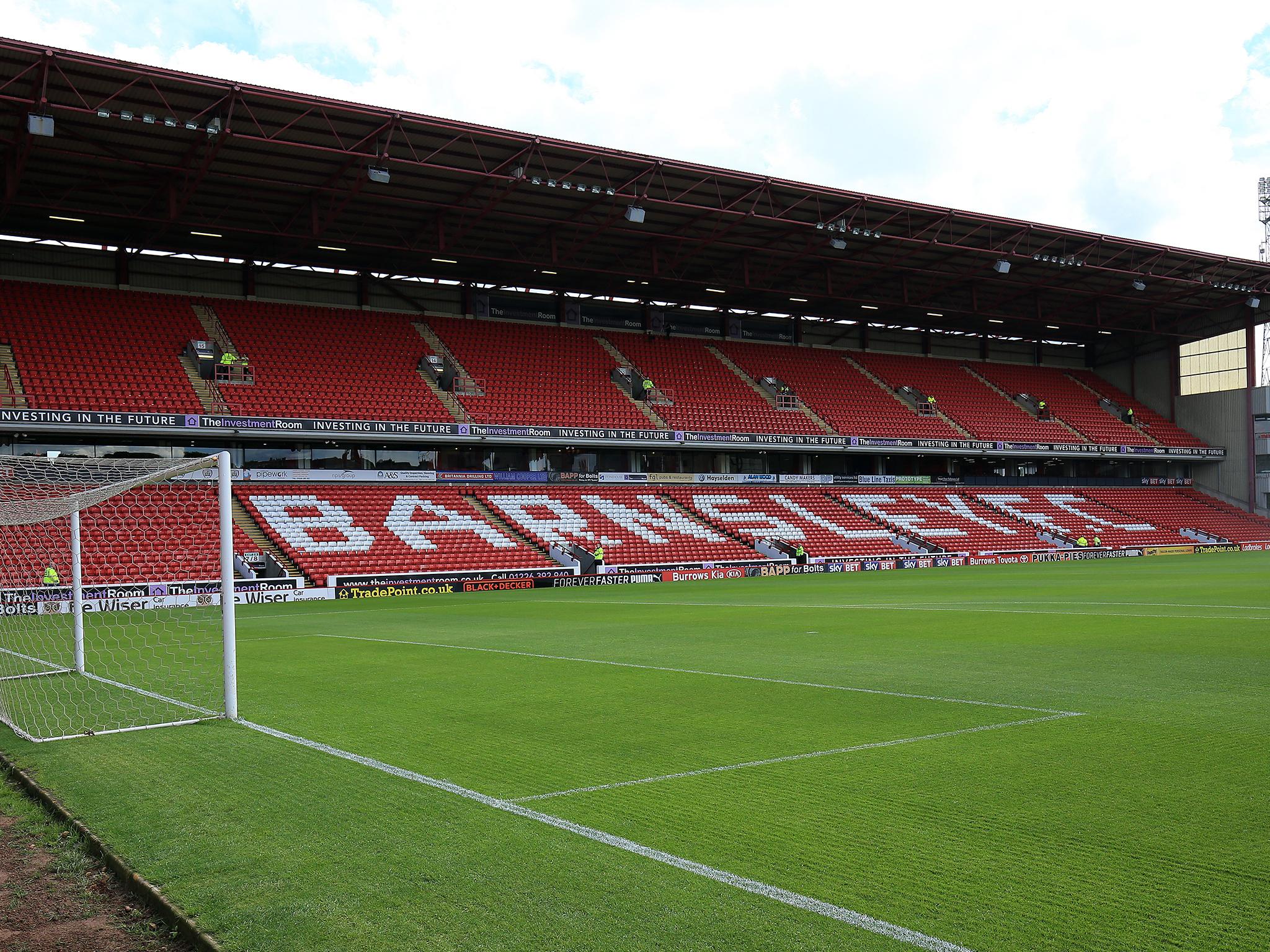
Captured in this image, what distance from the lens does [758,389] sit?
47469mm

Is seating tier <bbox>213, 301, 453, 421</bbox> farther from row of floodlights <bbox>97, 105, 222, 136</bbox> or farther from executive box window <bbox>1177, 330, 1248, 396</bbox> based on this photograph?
executive box window <bbox>1177, 330, 1248, 396</bbox>

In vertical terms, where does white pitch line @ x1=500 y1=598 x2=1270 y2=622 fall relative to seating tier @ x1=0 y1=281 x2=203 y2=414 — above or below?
below

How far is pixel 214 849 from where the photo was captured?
5.16 meters

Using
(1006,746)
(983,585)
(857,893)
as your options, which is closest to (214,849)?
(857,893)

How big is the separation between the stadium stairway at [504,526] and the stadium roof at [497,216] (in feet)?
30.6

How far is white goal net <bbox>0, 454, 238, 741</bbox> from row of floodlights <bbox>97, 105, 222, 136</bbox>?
32.5 feet

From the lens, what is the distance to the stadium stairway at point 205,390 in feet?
111

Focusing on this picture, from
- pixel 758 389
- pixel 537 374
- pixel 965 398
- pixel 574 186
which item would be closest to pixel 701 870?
pixel 574 186

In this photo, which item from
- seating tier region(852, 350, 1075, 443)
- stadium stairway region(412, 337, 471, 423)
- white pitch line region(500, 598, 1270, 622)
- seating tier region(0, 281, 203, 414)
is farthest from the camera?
seating tier region(852, 350, 1075, 443)

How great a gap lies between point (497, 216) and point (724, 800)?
34.2 m

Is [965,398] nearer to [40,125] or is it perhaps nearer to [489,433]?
[489,433]

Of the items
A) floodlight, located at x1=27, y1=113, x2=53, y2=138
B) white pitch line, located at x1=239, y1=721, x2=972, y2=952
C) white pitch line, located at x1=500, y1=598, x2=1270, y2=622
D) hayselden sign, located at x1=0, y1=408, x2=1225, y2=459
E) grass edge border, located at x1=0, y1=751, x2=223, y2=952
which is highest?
floodlight, located at x1=27, y1=113, x2=53, y2=138

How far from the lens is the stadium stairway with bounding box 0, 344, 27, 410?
99.5ft

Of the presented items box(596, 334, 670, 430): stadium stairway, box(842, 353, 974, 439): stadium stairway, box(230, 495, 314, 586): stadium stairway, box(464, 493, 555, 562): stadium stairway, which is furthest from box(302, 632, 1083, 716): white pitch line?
box(842, 353, 974, 439): stadium stairway
